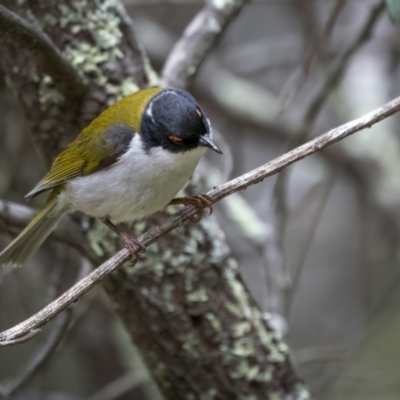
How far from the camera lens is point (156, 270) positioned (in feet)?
8.68

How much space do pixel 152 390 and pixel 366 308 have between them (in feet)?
5.66

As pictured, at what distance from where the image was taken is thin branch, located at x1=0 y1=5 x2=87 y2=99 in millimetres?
2131

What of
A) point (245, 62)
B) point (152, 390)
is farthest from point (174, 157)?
point (245, 62)

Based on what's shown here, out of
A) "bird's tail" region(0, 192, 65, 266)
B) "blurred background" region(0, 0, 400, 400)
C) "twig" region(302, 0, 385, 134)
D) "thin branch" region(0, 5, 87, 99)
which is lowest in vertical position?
"blurred background" region(0, 0, 400, 400)

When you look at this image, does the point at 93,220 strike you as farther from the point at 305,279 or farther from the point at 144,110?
the point at 305,279

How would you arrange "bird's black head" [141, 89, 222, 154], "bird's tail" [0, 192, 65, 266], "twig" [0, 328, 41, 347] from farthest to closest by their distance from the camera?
1. "bird's tail" [0, 192, 65, 266]
2. "bird's black head" [141, 89, 222, 154]
3. "twig" [0, 328, 41, 347]

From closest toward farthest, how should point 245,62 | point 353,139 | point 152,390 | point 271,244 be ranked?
point 271,244
point 152,390
point 353,139
point 245,62

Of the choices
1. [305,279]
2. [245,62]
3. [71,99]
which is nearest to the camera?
[71,99]

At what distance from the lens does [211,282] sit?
Answer: 107 inches

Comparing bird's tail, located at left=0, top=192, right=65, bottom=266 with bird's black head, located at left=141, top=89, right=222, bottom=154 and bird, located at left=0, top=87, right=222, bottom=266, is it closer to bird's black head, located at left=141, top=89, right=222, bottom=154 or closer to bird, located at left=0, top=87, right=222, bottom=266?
bird, located at left=0, top=87, right=222, bottom=266

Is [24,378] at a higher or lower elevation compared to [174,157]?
lower

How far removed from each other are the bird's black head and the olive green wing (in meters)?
0.21

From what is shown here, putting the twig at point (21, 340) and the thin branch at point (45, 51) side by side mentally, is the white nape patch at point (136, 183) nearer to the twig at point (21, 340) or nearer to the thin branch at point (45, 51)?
the thin branch at point (45, 51)

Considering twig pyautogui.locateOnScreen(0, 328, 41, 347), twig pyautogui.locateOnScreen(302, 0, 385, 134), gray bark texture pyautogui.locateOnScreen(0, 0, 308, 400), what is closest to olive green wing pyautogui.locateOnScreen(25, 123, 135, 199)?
gray bark texture pyautogui.locateOnScreen(0, 0, 308, 400)
